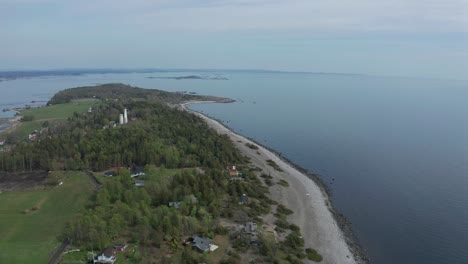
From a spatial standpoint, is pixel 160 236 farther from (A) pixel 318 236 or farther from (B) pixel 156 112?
(B) pixel 156 112

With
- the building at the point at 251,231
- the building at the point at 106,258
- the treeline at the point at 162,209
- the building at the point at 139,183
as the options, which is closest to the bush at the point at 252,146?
the treeline at the point at 162,209

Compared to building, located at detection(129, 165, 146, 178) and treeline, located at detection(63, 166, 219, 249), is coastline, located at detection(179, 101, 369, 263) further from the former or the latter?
building, located at detection(129, 165, 146, 178)

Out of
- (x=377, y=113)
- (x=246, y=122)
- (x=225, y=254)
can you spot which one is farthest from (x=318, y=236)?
(x=377, y=113)

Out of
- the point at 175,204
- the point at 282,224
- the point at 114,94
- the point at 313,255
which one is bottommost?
the point at 313,255

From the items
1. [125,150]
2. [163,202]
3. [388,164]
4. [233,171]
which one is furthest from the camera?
[388,164]

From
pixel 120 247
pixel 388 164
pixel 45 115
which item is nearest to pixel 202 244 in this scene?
pixel 120 247

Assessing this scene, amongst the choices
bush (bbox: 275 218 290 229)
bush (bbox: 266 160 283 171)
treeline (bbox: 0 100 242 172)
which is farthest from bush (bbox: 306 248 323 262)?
bush (bbox: 266 160 283 171)

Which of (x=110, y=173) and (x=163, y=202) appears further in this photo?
(x=110, y=173)

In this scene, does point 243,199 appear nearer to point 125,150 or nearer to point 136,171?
point 136,171
